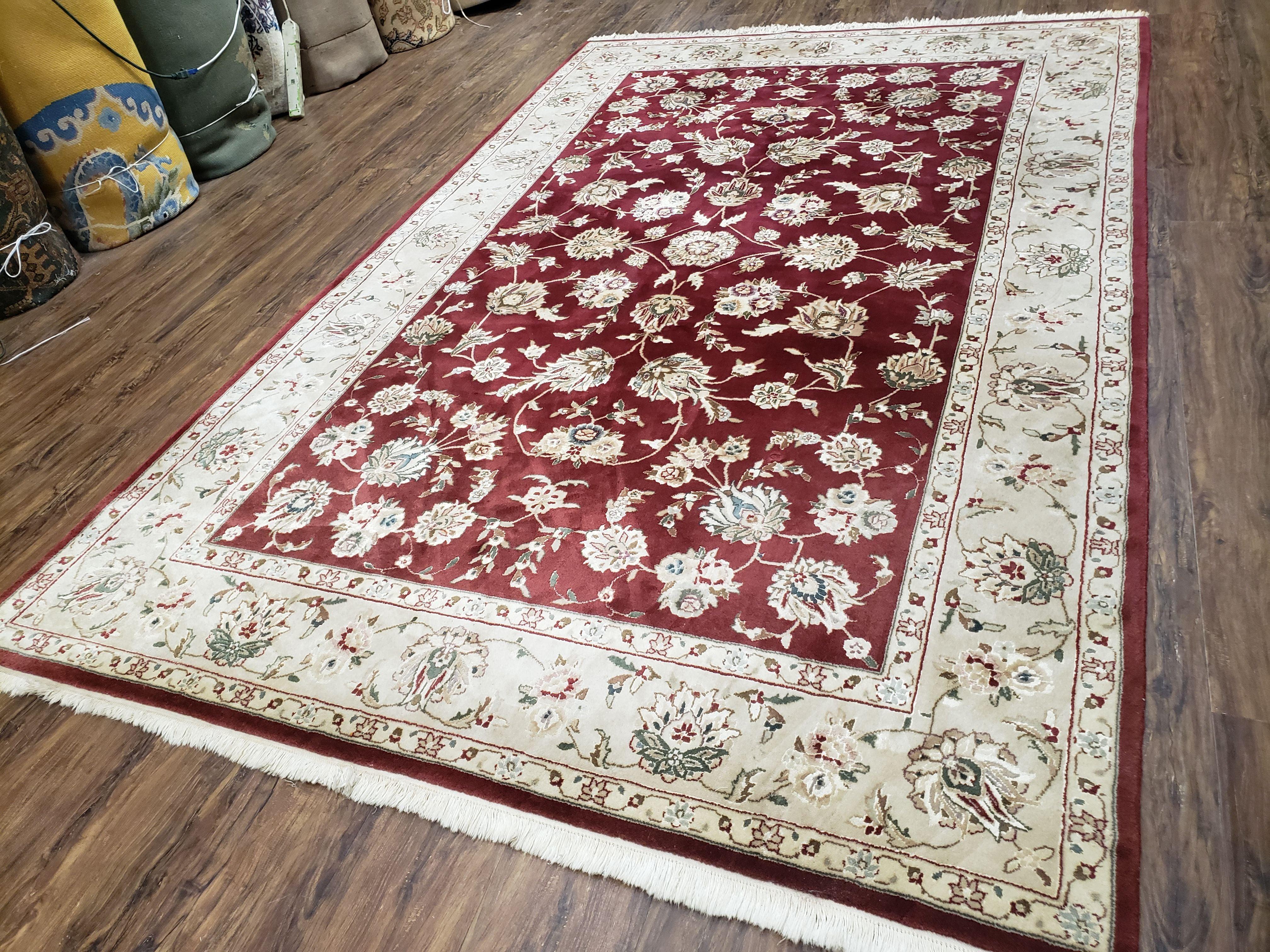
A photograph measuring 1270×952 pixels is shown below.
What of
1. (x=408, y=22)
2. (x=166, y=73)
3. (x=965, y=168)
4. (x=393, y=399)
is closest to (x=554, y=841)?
(x=393, y=399)

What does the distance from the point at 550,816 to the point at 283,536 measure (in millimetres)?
910

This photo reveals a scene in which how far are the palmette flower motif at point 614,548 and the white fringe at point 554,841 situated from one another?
495 millimetres

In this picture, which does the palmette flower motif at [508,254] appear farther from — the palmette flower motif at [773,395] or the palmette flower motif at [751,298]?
the palmette flower motif at [773,395]

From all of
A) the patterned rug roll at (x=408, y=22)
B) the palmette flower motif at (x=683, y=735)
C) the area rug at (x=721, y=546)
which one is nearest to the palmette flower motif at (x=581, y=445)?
the area rug at (x=721, y=546)

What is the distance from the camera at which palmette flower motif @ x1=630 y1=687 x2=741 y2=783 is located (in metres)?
1.36

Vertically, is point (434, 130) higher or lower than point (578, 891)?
higher

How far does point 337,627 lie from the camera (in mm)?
1661

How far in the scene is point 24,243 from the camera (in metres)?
2.74

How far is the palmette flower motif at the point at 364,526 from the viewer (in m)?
1.81

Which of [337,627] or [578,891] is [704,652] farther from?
[337,627]

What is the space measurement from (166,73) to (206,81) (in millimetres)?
137

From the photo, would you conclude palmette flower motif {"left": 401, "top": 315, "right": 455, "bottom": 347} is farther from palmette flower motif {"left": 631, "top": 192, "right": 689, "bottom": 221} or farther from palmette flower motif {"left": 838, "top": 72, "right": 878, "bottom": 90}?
palmette flower motif {"left": 838, "top": 72, "right": 878, "bottom": 90}

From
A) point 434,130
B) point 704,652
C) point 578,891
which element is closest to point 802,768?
point 704,652

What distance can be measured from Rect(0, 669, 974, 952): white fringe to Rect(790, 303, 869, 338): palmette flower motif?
Result: 4.29 ft
